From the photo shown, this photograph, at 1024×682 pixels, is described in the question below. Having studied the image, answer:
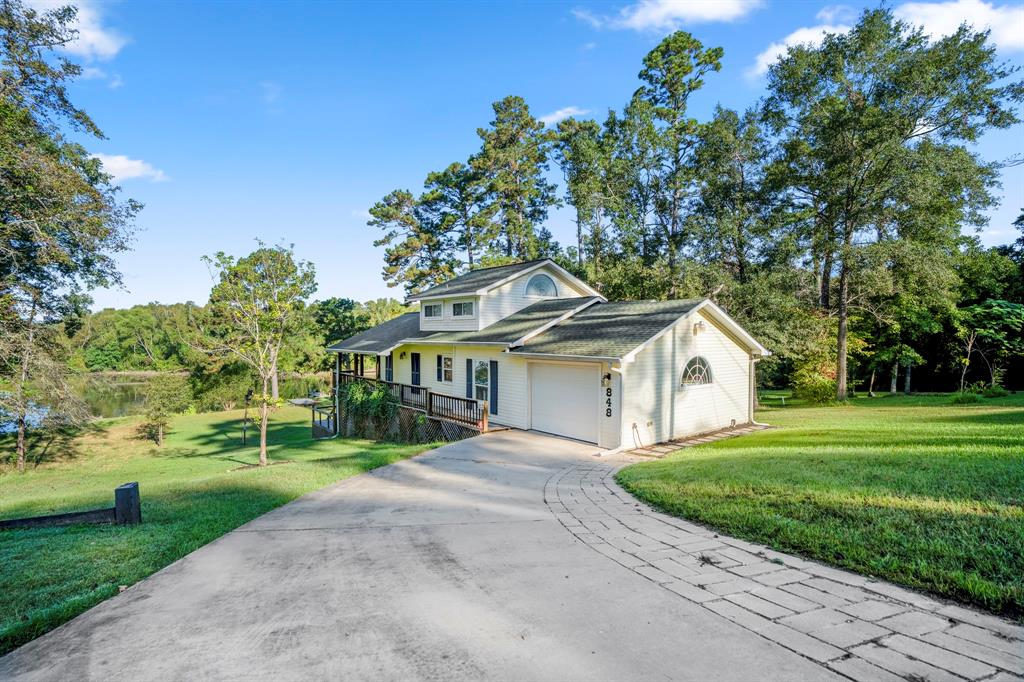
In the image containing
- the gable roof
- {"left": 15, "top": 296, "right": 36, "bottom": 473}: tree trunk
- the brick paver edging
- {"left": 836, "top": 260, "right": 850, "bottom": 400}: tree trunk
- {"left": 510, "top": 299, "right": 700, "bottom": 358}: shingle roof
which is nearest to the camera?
the brick paver edging

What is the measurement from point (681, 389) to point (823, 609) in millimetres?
10231

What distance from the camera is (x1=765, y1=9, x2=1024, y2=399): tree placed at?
18672 mm

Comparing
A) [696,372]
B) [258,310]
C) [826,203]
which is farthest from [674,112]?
[258,310]

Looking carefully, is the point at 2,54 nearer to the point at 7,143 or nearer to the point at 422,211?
the point at 7,143

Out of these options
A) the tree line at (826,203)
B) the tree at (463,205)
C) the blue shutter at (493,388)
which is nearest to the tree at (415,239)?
the tree at (463,205)

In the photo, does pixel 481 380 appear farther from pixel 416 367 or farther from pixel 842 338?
pixel 842 338

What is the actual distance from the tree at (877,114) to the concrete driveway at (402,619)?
21.4 metres

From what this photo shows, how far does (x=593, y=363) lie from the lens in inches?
496

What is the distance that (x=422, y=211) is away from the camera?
129ft

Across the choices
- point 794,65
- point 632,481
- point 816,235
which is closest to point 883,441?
point 632,481

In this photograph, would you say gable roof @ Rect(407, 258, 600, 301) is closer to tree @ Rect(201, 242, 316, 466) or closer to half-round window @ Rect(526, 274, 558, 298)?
half-round window @ Rect(526, 274, 558, 298)

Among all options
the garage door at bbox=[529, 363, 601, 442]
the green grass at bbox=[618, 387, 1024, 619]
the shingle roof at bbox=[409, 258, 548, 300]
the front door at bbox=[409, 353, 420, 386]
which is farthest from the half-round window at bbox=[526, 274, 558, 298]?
the green grass at bbox=[618, 387, 1024, 619]

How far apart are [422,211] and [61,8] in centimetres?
2684

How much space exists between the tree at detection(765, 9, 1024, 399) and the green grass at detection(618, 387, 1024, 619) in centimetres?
1263
